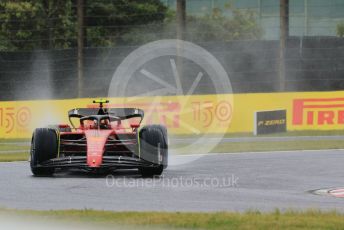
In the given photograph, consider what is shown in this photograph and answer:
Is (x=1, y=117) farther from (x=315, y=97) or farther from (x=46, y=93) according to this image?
(x=315, y=97)

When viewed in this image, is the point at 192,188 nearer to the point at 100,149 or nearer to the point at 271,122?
the point at 100,149

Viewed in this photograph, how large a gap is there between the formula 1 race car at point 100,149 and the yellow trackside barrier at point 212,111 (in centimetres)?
1442

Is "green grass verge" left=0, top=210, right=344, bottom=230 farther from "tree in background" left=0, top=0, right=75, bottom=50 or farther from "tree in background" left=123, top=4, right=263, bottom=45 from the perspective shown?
"tree in background" left=123, top=4, right=263, bottom=45

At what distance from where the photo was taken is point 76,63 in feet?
118

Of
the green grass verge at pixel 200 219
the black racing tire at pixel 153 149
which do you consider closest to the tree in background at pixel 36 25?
the black racing tire at pixel 153 149

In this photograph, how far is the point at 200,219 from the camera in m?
10.2

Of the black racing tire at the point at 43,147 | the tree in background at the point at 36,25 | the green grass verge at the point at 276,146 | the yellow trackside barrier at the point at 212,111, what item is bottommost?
the green grass verge at the point at 276,146

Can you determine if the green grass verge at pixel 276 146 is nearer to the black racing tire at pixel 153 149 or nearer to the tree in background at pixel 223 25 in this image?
the black racing tire at pixel 153 149

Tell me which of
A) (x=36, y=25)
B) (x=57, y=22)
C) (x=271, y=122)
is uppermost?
(x=57, y=22)

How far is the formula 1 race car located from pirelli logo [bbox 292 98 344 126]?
49.2 feet

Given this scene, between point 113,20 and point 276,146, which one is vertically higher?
point 113,20

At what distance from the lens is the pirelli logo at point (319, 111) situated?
30203 mm

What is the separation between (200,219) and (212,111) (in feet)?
66.9

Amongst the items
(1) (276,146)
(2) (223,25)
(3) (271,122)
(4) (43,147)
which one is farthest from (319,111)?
(2) (223,25)
